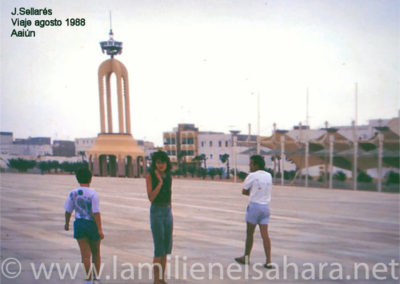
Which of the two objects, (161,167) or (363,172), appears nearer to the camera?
(161,167)

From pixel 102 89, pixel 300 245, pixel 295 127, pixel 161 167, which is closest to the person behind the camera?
pixel 161 167

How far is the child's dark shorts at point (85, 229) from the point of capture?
5.12 m

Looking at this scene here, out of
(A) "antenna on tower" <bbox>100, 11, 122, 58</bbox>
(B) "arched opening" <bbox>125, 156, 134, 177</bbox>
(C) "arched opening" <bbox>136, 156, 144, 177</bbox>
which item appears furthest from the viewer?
(A) "antenna on tower" <bbox>100, 11, 122, 58</bbox>

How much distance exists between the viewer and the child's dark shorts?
16.8 ft

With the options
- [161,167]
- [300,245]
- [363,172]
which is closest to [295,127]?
[363,172]

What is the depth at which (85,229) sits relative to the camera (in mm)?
5117

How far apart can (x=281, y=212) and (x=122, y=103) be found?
37.4 meters

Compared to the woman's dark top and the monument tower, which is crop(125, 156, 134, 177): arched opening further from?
the woman's dark top

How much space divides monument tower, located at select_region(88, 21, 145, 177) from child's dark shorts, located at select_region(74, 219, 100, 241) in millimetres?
39340

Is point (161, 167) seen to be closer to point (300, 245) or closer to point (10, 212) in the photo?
point (300, 245)

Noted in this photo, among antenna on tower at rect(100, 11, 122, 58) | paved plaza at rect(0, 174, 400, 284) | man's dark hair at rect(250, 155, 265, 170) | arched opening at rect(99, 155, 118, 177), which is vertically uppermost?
antenna on tower at rect(100, 11, 122, 58)

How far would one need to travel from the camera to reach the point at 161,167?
5168mm

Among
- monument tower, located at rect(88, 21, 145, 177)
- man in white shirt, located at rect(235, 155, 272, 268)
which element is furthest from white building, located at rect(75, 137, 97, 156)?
man in white shirt, located at rect(235, 155, 272, 268)

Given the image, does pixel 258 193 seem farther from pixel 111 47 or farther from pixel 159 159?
pixel 111 47
